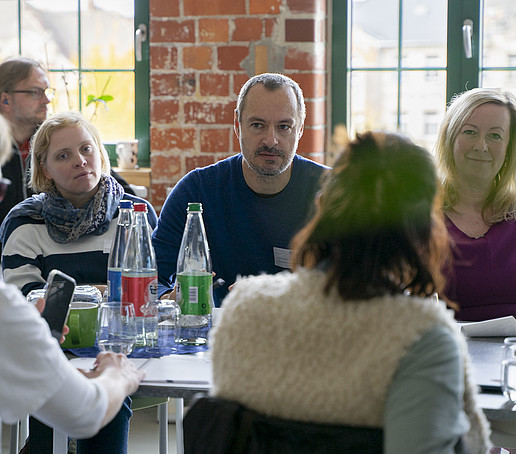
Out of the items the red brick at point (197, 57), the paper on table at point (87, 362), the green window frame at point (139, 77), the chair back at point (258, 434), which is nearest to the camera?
the chair back at point (258, 434)

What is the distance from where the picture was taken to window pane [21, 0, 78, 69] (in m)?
3.61

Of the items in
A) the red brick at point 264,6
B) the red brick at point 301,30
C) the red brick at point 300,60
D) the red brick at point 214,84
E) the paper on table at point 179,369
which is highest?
the red brick at point 264,6

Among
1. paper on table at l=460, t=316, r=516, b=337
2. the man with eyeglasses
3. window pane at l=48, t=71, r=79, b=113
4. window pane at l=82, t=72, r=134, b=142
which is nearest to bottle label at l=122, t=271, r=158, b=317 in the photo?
paper on table at l=460, t=316, r=516, b=337

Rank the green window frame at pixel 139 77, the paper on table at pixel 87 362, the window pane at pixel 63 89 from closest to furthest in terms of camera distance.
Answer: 1. the paper on table at pixel 87 362
2. the green window frame at pixel 139 77
3. the window pane at pixel 63 89

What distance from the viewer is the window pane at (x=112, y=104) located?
3.60 meters

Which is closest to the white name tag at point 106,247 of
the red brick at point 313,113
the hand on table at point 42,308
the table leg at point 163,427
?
the table leg at point 163,427

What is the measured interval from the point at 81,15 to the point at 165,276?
1770 millimetres

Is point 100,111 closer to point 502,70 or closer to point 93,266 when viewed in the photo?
point 93,266

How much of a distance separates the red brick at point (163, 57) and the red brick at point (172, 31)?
3 cm

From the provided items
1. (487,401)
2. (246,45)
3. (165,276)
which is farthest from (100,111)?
(487,401)

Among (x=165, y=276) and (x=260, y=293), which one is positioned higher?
(x=260, y=293)

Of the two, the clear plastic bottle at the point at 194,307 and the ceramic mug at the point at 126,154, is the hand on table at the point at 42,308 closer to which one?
the clear plastic bottle at the point at 194,307

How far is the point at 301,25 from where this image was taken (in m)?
3.17

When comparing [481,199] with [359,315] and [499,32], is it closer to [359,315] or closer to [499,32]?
[499,32]
